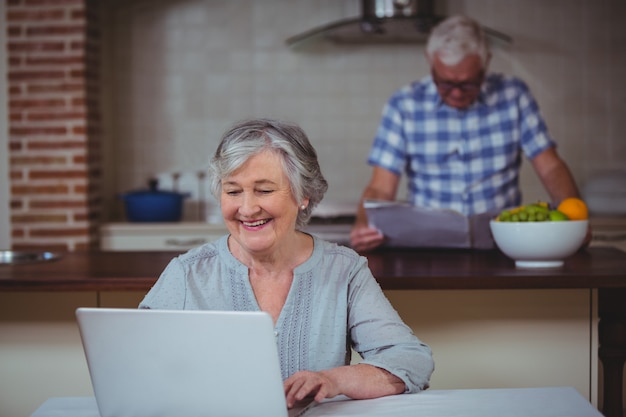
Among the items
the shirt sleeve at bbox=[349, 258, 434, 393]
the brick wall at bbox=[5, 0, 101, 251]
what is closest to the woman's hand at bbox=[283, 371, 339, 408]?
the shirt sleeve at bbox=[349, 258, 434, 393]

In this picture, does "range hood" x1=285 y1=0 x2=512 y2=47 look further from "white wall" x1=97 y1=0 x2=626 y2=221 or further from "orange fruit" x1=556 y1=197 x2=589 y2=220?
"orange fruit" x1=556 y1=197 x2=589 y2=220

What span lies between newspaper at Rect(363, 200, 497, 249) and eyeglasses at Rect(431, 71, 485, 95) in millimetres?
546

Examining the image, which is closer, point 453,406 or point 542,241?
point 453,406

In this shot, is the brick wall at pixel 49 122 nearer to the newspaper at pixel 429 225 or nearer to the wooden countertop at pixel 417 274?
the wooden countertop at pixel 417 274

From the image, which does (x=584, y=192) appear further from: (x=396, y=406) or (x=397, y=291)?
(x=396, y=406)

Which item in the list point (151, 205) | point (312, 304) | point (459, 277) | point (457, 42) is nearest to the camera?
Answer: point (312, 304)

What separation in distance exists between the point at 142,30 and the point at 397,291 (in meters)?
3.03

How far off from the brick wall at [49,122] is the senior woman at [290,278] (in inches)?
106

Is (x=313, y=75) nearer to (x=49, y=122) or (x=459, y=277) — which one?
(x=49, y=122)

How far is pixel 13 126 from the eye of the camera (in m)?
4.64

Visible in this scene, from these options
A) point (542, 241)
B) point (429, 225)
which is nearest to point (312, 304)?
point (542, 241)

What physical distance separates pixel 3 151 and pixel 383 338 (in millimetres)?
3303

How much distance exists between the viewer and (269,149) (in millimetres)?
1964

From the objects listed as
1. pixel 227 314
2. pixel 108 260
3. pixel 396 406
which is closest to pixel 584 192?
pixel 108 260
